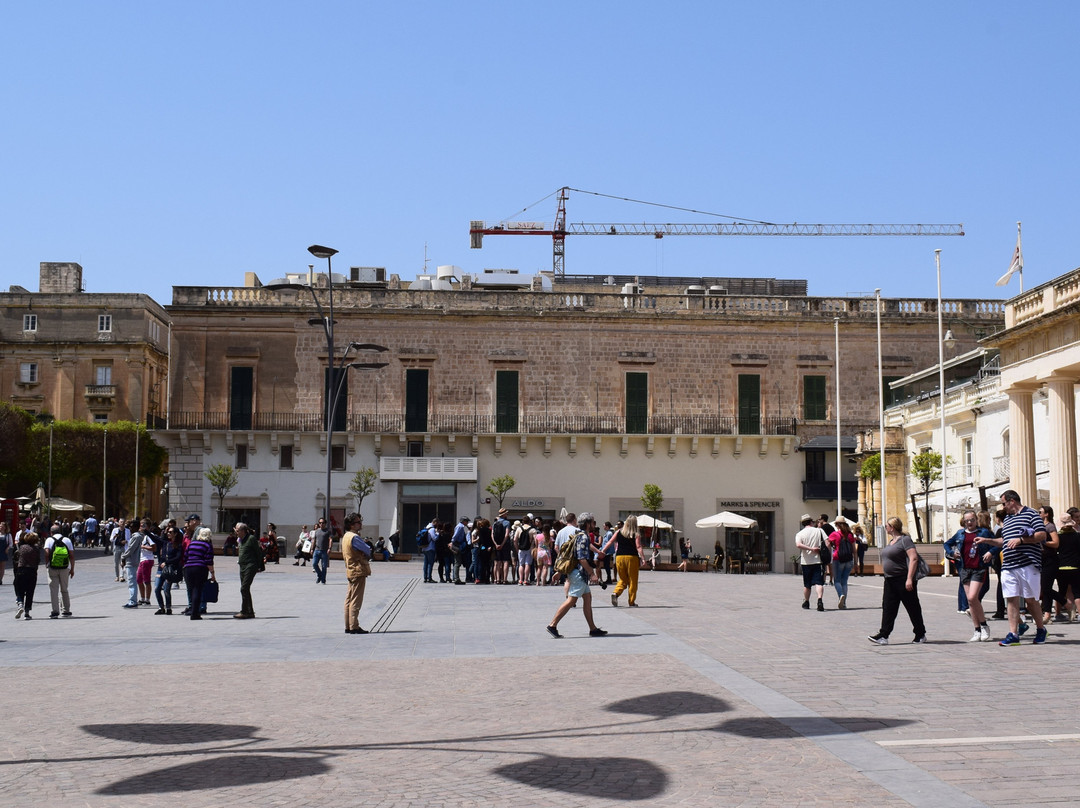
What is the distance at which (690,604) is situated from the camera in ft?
67.8

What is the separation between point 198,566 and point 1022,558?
443 inches

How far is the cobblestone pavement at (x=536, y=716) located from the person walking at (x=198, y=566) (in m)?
1.61

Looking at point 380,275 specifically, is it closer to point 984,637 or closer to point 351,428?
point 351,428

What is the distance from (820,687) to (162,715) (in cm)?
522

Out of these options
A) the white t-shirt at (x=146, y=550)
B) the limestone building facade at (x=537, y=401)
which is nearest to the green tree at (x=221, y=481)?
the limestone building facade at (x=537, y=401)

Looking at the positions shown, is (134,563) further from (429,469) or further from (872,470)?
(872,470)

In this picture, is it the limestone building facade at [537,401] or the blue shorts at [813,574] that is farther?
the limestone building facade at [537,401]

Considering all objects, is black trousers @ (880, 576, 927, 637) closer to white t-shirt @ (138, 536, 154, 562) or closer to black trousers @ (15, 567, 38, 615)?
black trousers @ (15, 567, 38, 615)

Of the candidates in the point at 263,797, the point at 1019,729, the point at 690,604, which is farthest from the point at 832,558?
the point at 263,797

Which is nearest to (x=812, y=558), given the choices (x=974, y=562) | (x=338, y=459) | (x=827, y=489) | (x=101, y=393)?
(x=974, y=562)

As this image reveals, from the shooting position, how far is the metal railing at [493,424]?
1865 inches

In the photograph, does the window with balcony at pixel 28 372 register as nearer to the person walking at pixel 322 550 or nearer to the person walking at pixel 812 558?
the person walking at pixel 322 550

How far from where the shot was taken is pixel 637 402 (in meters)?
48.2

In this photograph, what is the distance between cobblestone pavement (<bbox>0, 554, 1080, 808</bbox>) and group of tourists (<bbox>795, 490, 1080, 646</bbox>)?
44 cm
